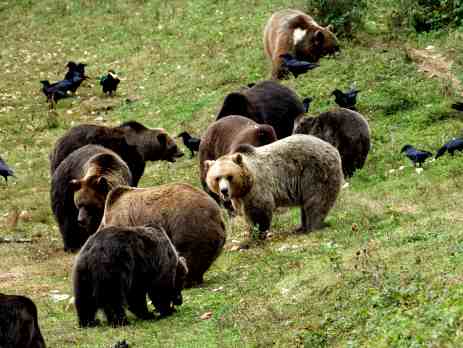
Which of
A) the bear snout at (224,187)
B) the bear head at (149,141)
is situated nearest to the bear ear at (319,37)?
the bear head at (149,141)

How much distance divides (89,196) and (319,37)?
9.38 meters

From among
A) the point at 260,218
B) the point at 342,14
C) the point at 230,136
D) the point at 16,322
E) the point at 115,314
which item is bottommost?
the point at 342,14

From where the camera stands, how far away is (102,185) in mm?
13773

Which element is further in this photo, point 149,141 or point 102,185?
point 149,141

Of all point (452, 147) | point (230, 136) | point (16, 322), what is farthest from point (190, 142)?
point (16, 322)

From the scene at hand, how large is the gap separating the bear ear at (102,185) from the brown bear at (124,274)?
321cm

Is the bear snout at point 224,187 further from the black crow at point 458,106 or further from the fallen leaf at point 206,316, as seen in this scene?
the black crow at point 458,106

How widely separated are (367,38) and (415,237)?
1284 centimetres

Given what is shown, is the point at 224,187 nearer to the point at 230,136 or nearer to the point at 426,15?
the point at 230,136

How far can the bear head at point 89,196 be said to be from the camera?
13.7 metres

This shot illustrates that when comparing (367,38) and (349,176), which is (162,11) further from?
(349,176)

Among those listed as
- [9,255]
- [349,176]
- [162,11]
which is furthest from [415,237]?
[162,11]

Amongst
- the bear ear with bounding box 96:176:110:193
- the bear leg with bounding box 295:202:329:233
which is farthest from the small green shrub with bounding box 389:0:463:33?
the bear ear with bounding box 96:176:110:193

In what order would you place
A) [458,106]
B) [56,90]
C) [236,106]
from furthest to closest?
[56,90]
[236,106]
[458,106]
